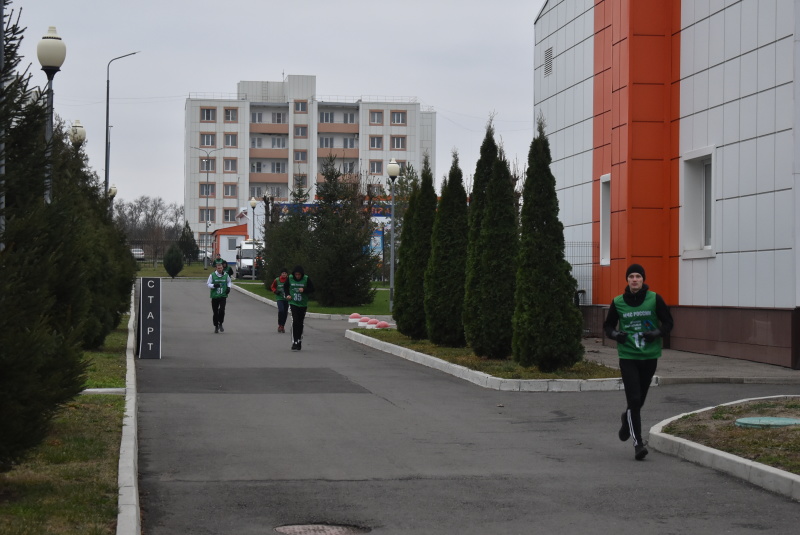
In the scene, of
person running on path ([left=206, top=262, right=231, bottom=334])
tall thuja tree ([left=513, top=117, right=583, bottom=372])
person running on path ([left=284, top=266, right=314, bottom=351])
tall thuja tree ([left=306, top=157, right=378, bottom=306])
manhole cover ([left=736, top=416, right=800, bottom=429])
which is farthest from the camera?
tall thuja tree ([left=306, top=157, right=378, bottom=306])

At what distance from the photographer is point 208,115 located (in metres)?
125

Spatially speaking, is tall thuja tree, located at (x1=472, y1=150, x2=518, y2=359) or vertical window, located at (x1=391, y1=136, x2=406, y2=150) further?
vertical window, located at (x1=391, y1=136, x2=406, y2=150)

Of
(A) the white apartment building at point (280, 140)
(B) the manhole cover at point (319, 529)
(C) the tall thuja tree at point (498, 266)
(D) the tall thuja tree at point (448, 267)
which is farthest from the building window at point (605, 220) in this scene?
(A) the white apartment building at point (280, 140)

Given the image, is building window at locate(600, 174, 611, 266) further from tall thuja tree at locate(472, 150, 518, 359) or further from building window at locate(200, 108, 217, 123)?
building window at locate(200, 108, 217, 123)

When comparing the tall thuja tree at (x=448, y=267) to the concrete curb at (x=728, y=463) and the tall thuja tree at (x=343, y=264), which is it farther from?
the tall thuja tree at (x=343, y=264)

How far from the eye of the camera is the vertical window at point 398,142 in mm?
127375

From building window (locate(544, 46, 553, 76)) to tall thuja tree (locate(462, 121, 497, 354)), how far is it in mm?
11583

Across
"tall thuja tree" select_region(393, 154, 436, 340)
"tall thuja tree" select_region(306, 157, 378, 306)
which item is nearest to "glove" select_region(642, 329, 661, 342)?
"tall thuja tree" select_region(393, 154, 436, 340)

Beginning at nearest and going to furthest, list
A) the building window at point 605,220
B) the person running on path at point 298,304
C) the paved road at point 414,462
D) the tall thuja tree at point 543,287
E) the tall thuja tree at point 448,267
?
the paved road at point 414,462
the tall thuja tree at point 543,287
the tall thuja tree at point 448,267
the person running on path at point 298,304
the building window at point 605,220

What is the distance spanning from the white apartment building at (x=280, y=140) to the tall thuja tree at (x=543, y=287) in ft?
352

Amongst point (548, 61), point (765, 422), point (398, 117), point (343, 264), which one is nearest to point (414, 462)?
point (765, 422)

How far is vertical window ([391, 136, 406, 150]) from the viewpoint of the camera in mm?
127375

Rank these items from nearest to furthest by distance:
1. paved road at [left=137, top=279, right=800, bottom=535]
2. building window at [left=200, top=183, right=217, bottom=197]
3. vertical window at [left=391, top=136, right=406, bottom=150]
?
paved road at [left=137, top=279, right=800, bottom=535]
building window at [left=200, top=183, right=217, bottom=197]
vertical window at [left=391, top=136, right=406, bottom=150]

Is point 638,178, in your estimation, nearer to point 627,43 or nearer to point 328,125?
point 627,43
